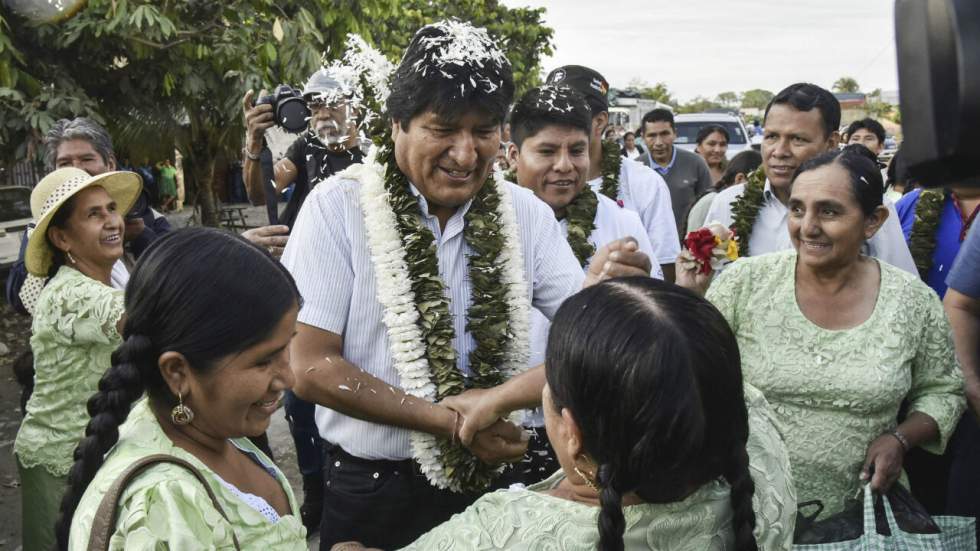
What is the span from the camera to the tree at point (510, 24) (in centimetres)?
2107

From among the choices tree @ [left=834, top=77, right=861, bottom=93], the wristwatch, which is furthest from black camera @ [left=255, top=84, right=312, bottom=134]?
tree @ [left=834, top=77, right=861, bottom=93]

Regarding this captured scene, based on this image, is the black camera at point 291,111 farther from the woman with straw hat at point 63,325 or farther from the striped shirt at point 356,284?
the striped shirt at point 356,284

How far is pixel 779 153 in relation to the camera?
4.08m

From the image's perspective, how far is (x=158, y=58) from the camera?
8578 mm

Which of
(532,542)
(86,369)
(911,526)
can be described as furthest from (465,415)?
(86,369)

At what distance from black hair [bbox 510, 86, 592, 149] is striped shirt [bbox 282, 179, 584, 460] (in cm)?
99

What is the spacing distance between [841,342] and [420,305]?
57.1 inches

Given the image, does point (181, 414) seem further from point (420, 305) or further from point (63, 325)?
point (63, 325)

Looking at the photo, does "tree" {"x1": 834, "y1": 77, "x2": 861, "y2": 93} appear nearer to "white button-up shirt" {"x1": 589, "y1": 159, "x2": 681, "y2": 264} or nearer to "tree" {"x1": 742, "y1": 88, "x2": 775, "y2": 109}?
"tree" {"x1": 742, "y1": 88, "x2": 775, "y2": 109}

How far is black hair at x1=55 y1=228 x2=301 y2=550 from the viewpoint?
5.52ft

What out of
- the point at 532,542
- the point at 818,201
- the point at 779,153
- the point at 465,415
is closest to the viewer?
the point at 532,542

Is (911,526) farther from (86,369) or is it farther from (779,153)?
(86,369)

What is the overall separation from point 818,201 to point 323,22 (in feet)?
22.3

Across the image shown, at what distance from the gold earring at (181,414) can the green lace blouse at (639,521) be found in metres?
0.54
